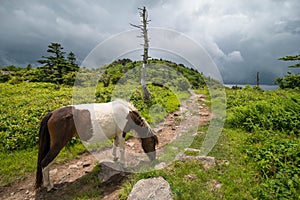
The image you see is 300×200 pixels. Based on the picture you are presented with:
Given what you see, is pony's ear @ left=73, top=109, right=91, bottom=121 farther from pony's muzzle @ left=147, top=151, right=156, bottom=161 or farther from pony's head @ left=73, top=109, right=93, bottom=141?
pony's muzzle @ left=147, top=151, right=156, bottom=161

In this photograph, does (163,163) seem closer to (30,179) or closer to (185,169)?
(185,169)

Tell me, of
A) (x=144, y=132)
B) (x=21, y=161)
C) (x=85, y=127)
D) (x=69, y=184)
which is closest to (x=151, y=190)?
(x=144, y=132)

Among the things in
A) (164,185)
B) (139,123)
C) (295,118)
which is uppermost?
(139,123)

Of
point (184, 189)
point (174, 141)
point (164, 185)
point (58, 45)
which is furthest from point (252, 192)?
point (58, 45)

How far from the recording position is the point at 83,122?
14.4 feet

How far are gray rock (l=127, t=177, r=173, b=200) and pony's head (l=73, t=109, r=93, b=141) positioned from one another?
181 cm

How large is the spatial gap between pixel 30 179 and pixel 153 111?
6.79m

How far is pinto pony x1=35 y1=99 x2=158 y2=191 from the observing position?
4098 mm

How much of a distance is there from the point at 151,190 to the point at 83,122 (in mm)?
2272

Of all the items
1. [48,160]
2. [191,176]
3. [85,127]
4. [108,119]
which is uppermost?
[108,119]

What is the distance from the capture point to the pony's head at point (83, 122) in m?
4.32

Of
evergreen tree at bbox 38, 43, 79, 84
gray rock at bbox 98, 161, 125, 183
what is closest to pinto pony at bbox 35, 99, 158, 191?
gray rock at bbox 98, 161, 125, 183

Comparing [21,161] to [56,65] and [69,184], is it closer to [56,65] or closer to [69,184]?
[69,184]

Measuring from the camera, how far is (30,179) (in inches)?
185
